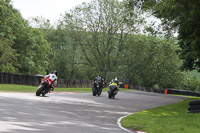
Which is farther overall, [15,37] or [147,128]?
[15,37]

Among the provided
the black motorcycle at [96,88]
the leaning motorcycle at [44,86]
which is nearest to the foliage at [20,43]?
the black motorcycle at [96,88]

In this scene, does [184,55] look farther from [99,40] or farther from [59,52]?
[59,52]

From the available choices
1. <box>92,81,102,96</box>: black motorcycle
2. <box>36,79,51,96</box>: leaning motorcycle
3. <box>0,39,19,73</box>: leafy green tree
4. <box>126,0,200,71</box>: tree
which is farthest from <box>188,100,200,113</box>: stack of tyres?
<box>0,39,19,73</box>: leafy green tree

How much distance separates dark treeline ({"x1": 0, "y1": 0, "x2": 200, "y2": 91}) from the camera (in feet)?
184

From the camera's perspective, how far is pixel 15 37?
54.0m

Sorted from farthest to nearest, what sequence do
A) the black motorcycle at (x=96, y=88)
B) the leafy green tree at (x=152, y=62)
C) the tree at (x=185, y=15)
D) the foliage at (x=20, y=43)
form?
the leafy green tree at (x=152, y=62) < the foliage at (x=20, y=43) < the black motorcycle at (x=96, y=88) < the tree at (x=185, y=15)

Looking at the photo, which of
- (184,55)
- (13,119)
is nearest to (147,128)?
(13,119)

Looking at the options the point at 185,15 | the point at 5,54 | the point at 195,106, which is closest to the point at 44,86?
the point at 185,15

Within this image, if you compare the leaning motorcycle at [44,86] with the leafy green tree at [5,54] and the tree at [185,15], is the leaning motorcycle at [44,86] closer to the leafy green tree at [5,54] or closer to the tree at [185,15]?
the tree at [185,15]

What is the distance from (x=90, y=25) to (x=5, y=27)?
16.1 m

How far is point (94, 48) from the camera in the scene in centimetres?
6575

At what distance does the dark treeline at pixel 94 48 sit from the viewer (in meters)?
56.0

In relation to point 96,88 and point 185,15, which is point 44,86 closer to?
point 96,88

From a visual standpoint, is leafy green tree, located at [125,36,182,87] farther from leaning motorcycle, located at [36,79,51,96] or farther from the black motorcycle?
leaning motorcycle, located at [36,79,51,96]
